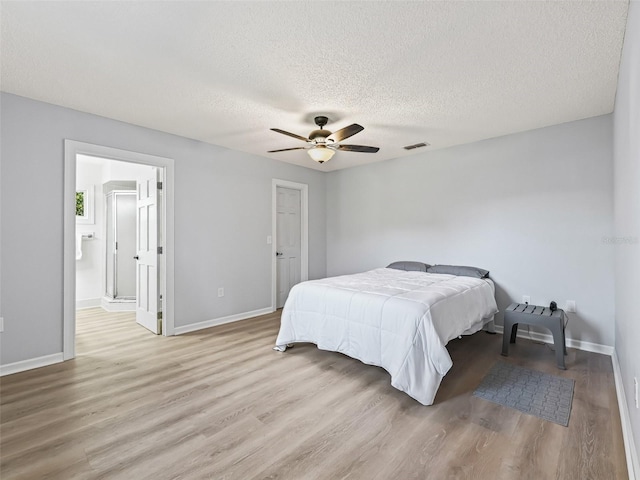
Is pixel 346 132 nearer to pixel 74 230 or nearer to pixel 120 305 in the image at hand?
pixel 74 230

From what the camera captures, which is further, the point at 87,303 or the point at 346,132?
the point at 87,303

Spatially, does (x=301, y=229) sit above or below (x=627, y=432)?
above

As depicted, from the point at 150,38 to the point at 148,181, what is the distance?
240 centimetres

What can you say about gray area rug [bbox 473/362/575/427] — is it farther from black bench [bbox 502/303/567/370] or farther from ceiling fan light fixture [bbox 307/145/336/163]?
ceiling fan light fixture [bbox 307/145/336/163]

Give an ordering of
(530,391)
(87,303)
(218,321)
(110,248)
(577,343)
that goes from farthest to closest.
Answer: (110,248) < (87,303) < (218,321) < (577,343) < (530,391)

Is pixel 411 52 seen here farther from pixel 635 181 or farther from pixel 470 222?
pixel 470 222

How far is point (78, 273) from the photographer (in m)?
5.29

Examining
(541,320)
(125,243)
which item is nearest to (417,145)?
(541,320)

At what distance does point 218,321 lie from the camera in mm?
4230

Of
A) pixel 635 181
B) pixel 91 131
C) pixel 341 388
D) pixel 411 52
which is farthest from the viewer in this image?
pixel 91 131

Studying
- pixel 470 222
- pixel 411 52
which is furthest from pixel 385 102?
pixel 470 222

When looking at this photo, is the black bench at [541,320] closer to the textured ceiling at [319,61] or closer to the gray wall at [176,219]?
the textured ceiling at [319,61]

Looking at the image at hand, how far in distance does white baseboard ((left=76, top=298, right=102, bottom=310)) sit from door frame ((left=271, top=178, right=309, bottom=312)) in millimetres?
3132

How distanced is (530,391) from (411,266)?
86.2 inches
